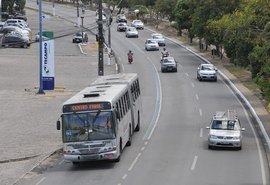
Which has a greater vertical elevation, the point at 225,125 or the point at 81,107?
the point at 81,107

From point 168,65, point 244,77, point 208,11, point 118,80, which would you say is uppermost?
point 208,11

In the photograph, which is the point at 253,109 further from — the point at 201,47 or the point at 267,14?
the point at 201,47

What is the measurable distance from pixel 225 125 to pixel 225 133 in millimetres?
751

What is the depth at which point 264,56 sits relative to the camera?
110ft

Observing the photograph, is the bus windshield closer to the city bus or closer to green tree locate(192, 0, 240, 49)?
the city bus

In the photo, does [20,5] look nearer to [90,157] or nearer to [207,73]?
[207,73]

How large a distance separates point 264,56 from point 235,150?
5.63 meters

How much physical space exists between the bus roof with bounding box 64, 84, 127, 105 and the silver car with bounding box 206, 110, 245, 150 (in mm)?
4500

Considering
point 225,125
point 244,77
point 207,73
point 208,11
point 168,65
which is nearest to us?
point 225,125

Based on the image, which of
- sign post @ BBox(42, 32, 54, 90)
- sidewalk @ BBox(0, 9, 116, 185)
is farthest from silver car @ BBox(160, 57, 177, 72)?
sign post @ BBox(42, 32, 54, 90)

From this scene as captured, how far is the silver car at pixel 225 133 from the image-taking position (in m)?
30.1

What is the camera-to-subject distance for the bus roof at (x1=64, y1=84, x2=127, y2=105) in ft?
87.1

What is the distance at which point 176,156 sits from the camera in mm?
28875

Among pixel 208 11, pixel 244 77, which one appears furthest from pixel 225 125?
pixel 208 11
